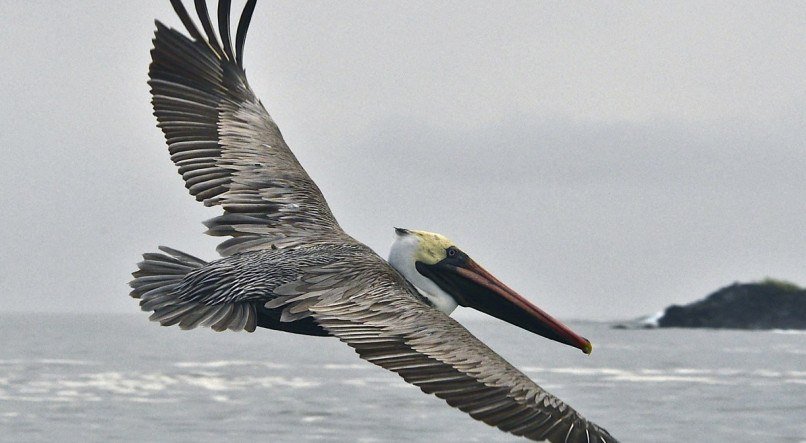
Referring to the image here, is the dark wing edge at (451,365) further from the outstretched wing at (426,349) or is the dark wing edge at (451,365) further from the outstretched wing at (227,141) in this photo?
the outstretched wing at (227,141)

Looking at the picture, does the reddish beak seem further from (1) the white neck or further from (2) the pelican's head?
(1) the white neck

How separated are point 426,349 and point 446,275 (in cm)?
186

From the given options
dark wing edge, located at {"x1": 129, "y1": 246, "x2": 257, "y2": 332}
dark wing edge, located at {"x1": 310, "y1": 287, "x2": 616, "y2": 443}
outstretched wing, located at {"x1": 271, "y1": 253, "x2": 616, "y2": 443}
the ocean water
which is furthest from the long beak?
the ocean water

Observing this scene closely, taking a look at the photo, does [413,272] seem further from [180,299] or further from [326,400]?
[326,400]

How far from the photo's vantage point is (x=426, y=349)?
8.52 meters

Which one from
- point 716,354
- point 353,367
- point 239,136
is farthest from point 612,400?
point 716,354

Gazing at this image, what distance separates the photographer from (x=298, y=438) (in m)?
30.8

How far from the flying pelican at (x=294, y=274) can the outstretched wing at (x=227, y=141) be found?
0.01m

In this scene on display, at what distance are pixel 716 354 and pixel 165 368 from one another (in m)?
44.1

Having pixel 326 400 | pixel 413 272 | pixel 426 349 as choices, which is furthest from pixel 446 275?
pixel 326 400

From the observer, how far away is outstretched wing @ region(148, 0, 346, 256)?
10773mm

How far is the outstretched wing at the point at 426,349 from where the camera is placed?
26.6ft

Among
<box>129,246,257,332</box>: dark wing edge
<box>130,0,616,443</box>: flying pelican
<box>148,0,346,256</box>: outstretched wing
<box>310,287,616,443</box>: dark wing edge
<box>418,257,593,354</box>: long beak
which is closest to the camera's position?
<box>310,287,616,443</box>: dark wing edge

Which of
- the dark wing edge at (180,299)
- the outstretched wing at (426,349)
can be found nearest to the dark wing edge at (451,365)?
the outstretched wing at (426,349)
